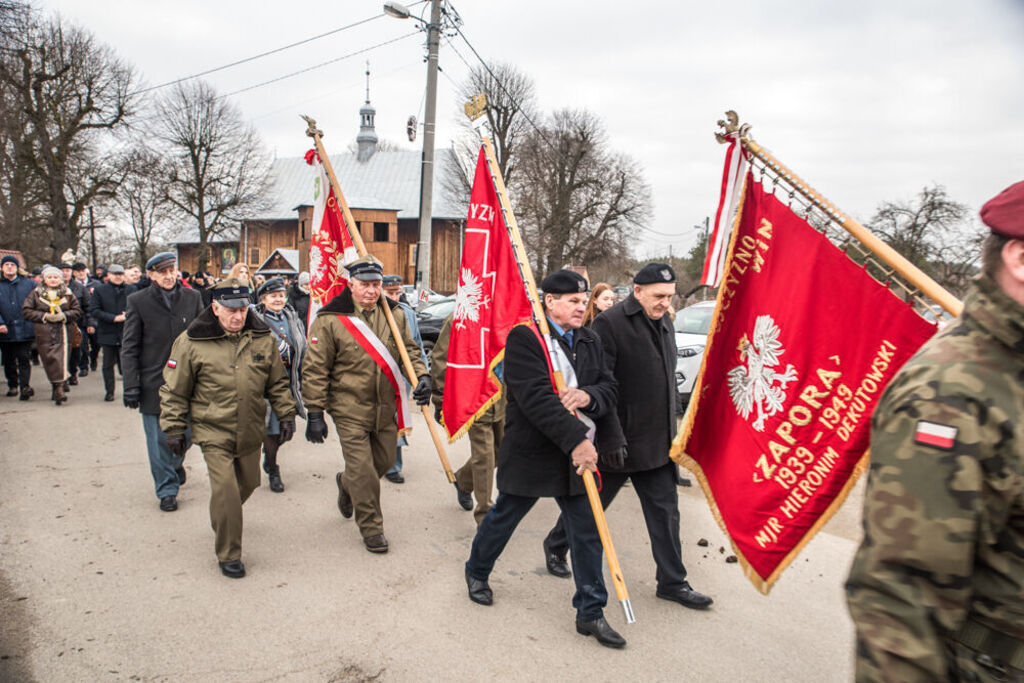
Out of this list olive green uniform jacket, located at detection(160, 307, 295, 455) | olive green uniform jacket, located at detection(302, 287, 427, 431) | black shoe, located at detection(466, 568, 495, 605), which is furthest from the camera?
olive green uniform jacket, located at detection(302, 287, 427, 431)

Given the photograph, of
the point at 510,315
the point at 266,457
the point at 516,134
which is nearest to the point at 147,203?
the point at 516,134

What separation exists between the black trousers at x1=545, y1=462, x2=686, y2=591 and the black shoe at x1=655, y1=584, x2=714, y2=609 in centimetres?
3

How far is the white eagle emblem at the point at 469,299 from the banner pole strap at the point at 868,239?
212cm

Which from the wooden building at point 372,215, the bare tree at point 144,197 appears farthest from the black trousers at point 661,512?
the wooden building at point 372,215

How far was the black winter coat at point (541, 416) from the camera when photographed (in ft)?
11.9

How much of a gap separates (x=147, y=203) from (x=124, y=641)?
40.1m

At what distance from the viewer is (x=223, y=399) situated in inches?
179

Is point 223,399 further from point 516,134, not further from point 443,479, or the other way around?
point 516,134

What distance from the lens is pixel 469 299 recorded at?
4.89m

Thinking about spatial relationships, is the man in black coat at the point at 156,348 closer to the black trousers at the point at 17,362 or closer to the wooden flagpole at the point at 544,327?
the wooden flagpole at the point at 544,327

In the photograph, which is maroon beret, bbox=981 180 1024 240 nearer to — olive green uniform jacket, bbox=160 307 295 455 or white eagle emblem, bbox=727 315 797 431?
white eagle emblem, bbox=727 315 797 431

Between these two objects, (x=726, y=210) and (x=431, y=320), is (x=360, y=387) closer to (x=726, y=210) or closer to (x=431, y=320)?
(x=726, y=210)

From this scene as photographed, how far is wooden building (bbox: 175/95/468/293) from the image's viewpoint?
49312mm

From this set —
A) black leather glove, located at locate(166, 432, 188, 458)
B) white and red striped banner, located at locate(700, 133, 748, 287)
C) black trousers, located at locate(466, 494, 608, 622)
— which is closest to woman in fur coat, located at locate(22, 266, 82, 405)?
black leather glove, located at locate(166, 432, 188, 458)
